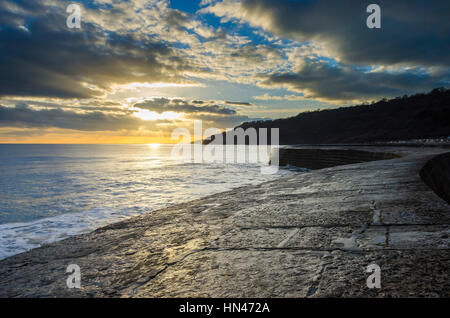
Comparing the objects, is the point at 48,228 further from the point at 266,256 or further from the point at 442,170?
the point at 442,170

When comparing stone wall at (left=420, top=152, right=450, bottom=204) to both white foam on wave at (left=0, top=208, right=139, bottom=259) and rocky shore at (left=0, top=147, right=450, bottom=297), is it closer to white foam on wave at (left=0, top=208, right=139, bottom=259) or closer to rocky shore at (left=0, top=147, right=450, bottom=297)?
rocky shore at (left=0, top=147, right=450, bottom=297)

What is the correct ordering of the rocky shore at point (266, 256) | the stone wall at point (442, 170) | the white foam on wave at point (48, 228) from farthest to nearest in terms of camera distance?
the stone wall at point (442, 170) → the white foam on wave at point (48, 228) → the rocky shore at point (266, 256)

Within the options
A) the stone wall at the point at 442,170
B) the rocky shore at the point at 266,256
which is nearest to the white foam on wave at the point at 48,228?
the rocky shore at the point at 266,256

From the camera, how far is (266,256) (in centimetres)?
184

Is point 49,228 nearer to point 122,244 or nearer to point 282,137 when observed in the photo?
point 122,244

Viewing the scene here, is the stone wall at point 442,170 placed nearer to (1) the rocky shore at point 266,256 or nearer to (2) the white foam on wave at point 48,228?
(1) the rocky shore at point 266,256

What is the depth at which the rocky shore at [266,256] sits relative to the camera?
140 centimetres

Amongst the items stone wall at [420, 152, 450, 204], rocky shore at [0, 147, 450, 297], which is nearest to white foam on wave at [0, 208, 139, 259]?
rocky shore at [0, 147, 450, 297]

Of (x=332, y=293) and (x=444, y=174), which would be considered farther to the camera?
(x=444, y=174)

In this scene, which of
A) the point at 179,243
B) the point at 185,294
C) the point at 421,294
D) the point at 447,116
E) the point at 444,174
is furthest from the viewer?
the point at 447,116

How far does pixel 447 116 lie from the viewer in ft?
195

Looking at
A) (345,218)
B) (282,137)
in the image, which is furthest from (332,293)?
(282,137)

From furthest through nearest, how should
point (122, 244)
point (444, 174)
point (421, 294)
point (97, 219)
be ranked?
point (97, 219)
point (444, 174)
point (122, 244)
point (421, 294)

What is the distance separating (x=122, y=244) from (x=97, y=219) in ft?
21.1
